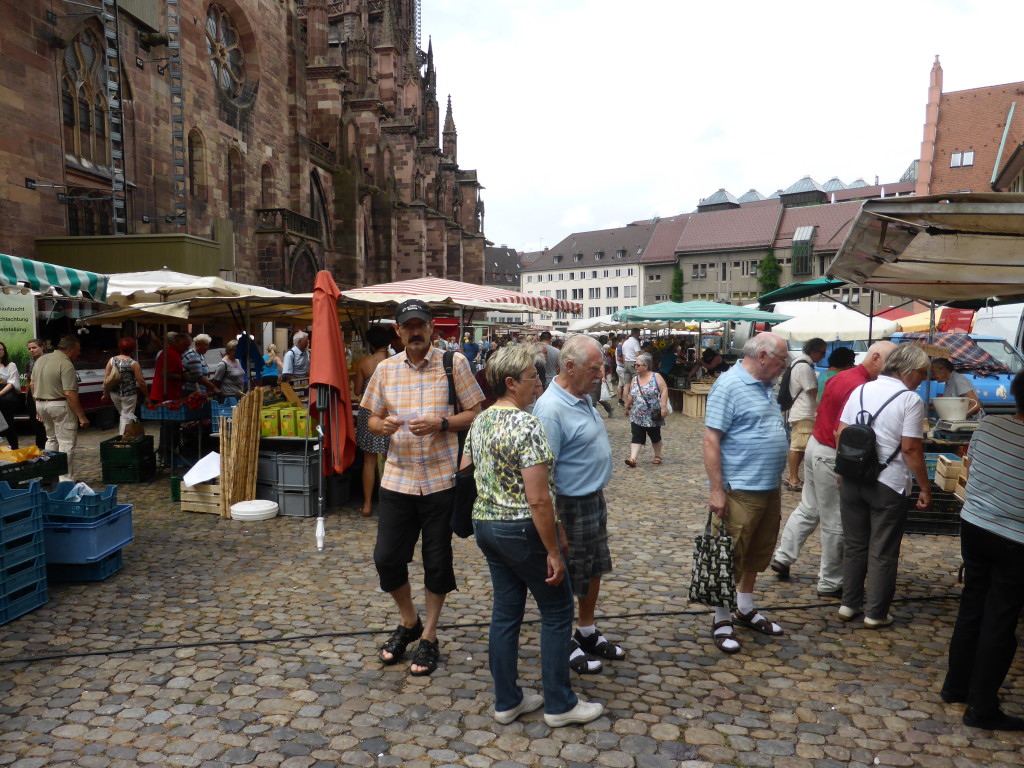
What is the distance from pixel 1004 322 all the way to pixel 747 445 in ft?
55.5

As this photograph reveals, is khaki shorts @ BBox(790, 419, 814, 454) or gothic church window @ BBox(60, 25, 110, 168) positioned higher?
gothic church window @ BBox(60, 25, 110, 168)

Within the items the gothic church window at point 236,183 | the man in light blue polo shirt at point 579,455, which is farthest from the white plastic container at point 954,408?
the gothic church window at point 236,183

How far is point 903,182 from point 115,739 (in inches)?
3518

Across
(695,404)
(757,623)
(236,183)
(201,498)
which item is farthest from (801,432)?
(236,183)

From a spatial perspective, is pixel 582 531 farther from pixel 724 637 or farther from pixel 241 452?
pixel 241 452

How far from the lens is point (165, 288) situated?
9.03 meters

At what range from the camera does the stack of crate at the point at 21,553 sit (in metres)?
4.69

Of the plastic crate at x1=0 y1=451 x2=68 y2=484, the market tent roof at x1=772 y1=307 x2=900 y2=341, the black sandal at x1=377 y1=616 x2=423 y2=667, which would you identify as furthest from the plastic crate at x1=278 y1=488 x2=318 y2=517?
the market tent roof at x1=772 y1=307 x2=900 y2=341

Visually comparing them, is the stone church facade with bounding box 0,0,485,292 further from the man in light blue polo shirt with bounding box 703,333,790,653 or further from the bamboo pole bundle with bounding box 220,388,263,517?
the man in light blue polo shirt with bounding box 703,333,790,653

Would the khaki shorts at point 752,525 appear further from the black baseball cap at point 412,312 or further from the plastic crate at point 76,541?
the plastic crate at point 76,541

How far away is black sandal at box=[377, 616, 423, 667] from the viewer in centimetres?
417

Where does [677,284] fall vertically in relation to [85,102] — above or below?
below

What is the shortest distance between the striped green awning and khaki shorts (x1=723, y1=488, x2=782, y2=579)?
18.3ft

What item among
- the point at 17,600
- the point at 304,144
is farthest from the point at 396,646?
the point at 304,144
